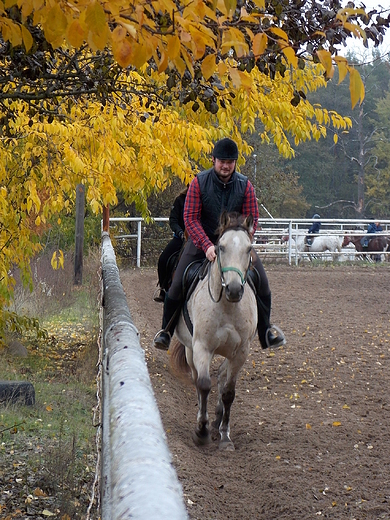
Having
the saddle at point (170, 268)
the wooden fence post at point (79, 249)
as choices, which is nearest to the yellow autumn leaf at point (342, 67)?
the saddle at point (170, 268)

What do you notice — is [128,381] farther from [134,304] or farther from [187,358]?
[134,304]

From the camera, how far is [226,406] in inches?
298

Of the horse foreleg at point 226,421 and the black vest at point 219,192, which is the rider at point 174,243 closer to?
the black vest at point 219,192

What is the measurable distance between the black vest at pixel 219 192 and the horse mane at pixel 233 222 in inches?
22.5

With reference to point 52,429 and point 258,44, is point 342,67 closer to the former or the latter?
point 258,44

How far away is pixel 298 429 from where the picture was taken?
771 cm

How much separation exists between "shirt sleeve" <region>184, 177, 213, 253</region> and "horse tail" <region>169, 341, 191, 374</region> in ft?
5.24

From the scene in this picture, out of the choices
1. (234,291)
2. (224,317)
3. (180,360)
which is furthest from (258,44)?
(180,360)

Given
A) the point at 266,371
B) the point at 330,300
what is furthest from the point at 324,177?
the point at 266,371

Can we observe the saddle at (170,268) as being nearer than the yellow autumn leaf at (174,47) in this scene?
No

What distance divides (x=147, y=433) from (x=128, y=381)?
0.54 m

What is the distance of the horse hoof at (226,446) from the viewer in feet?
23.7

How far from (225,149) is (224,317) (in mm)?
1584

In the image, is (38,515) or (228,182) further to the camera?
(228,182)
